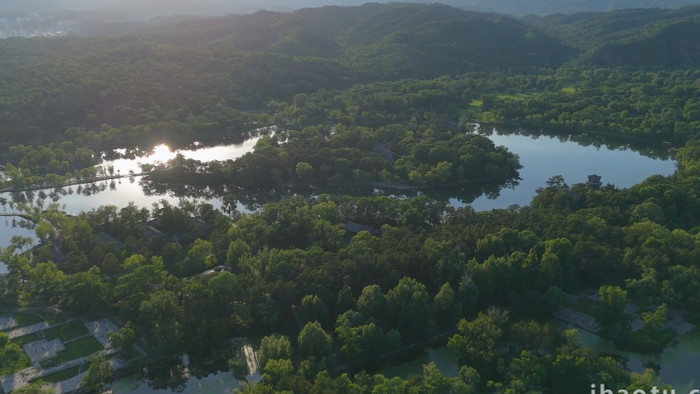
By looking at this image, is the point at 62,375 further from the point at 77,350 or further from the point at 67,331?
the point at 67,331

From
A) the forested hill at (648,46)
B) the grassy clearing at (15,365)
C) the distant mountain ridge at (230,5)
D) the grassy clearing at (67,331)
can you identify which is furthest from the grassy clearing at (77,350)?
the distant mountain ridge at (230,5)

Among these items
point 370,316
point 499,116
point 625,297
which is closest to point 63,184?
point 370,316

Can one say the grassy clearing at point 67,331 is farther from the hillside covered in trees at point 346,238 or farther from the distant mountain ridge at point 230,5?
the distant mountain ridge at point 230,5

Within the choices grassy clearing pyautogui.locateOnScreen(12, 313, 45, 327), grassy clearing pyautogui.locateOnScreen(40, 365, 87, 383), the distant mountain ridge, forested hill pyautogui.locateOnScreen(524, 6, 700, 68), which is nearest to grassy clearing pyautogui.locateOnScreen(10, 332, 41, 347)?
grassy clearing pyautogui.locateOnScreen(12, 313, 45, 327)

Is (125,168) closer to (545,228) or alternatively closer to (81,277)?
(81,277)

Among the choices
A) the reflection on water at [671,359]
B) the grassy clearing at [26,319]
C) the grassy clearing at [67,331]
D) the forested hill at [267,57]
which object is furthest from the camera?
the forested hill at [267,57]

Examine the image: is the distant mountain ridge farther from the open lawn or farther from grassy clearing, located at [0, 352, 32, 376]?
the open lawn
